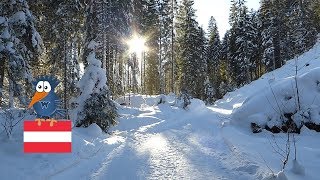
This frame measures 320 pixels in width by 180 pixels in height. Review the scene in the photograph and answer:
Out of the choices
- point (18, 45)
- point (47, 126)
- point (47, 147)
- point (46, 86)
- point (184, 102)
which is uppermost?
point (18, 45)

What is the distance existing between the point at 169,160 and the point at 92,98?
674 centimetres

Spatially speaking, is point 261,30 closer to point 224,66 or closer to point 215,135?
point 224,66

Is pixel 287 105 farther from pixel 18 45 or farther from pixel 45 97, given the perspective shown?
pixel 18 45

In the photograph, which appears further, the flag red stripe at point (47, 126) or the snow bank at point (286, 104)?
the snow bank at point (286, 104)

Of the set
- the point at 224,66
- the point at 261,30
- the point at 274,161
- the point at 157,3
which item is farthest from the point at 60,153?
the point at 224,66

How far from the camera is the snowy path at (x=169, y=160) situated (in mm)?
8898

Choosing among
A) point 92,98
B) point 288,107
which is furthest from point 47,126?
point 288,107

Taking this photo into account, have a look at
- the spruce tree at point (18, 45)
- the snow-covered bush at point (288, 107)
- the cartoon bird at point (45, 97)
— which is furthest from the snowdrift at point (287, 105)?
the spruce tree at point (18, 45)

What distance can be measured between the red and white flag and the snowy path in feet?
2.50

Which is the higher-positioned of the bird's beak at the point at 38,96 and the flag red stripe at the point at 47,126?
the bird's beak at the point at 38,96

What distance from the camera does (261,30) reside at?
180 feet

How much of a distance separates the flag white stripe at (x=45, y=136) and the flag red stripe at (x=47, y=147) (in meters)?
0.20

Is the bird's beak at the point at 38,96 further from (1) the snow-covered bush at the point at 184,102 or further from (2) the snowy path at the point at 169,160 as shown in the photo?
(1) the snow-covered bush at the point at 184,102

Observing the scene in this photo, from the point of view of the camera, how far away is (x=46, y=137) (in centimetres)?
932
